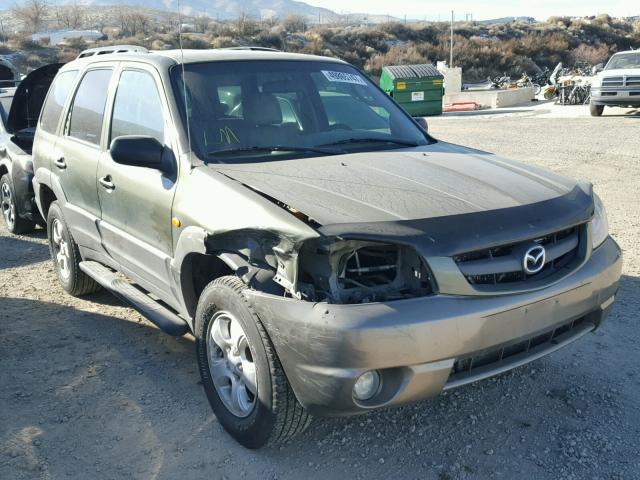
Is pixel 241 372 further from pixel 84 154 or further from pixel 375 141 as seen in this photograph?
pixel 84 154

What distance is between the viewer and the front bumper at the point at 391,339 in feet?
8.39

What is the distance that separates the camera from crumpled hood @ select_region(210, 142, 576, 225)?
2.87m

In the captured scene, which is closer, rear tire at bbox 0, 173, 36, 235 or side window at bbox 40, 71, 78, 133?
side window at bbox 40, 71, 78, 133

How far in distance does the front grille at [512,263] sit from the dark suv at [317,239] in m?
0.01

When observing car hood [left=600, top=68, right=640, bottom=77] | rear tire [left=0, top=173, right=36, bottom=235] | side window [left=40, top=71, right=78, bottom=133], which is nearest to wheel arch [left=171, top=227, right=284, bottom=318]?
side window [left=40, top=71, right=78, bottom=133]

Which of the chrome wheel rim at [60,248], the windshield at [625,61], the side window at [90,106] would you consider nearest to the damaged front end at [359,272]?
the side window at [90,106]

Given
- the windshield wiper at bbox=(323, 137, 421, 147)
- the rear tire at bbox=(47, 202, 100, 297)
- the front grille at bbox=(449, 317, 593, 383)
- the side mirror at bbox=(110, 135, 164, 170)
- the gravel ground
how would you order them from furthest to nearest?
the rear tire at bbox=(47, 202, 100, 297) < the windshield wiper at bbox=(323, 137, 421, 147) < the side mirror at bbox=(110, 135, 164, 170) < the gravel ground < the front grille at bbox=(449, 317, 593, 383)

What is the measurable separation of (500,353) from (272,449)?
1.20 metres

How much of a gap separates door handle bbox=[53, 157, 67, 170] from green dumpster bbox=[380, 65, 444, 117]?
18324mm

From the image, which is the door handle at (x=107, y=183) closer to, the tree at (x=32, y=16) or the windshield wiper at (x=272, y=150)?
the windshield wiper at (x=272, y=150)

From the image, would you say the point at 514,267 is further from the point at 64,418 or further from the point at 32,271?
the point at 32,271

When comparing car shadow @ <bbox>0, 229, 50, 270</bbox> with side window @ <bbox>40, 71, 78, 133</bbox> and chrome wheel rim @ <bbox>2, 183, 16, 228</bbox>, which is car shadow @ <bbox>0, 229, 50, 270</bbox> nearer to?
chrome wheel rim @ <bbox>2, 183, 16, 228</bbox>

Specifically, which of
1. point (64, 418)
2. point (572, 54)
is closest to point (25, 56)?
point (572, 54)

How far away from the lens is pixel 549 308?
293 centimetres
